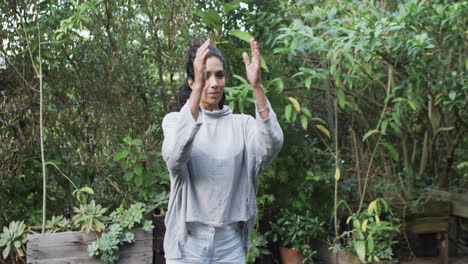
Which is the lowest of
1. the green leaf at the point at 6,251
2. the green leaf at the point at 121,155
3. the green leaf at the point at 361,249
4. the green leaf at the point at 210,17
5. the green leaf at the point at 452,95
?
the green leaf at the point at 361,249

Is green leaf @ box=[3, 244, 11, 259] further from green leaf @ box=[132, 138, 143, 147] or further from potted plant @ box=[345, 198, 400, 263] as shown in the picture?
potted plant @ box=[345, 198, 400, 263]

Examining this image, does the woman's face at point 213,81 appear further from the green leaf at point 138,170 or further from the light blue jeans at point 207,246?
the green leaf at point 138,170

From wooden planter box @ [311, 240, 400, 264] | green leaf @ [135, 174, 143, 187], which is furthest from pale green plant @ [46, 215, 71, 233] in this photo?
wooden planter box @ [311, 240, 400, 264]

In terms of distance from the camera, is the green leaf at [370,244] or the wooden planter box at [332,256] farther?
the wooden planter box at [332,256]

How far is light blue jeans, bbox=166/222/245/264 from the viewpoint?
1.72 meters

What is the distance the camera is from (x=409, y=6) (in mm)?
2775

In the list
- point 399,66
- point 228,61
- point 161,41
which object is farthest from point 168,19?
point 399,66

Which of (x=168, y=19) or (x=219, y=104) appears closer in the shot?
(x=219, y=104)

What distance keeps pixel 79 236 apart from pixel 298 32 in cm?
188

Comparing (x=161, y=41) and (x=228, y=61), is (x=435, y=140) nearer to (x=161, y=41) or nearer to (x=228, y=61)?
(x=228, y=61)

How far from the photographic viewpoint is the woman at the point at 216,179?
166 centimetres

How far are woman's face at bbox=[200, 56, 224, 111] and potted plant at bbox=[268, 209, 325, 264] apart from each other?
1945mm

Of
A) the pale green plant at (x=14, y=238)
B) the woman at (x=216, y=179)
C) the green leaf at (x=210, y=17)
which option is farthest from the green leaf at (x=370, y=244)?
the pale green plant at (x=14, y=238)

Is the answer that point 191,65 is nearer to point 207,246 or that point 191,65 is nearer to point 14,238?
point 207,246
